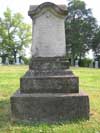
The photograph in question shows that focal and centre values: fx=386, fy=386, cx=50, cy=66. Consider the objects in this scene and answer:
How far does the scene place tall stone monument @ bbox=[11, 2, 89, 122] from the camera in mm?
8055

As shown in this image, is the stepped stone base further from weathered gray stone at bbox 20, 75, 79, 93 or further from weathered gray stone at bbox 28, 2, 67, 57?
weathered gray stone at bbox 28, 2, 67, 57

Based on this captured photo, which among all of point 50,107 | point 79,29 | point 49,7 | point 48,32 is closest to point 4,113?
point 50,107

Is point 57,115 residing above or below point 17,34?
below

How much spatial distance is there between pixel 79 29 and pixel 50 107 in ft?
176

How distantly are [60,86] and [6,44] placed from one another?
58.6 metres

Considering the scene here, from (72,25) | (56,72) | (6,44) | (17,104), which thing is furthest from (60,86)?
(6,44)

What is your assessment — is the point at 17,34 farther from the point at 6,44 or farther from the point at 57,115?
the point at 57,115

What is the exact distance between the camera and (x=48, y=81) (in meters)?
8.52

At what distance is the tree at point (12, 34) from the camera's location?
66.7 metres

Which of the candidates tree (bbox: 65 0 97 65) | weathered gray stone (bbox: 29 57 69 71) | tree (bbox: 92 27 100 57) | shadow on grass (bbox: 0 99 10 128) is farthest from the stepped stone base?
tree (bbox: 92 27 100 57)

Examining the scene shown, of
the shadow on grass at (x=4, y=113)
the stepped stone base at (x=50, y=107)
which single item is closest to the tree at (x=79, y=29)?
the shadow on grass at (x=4, y=113)

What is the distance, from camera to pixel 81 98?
805cm

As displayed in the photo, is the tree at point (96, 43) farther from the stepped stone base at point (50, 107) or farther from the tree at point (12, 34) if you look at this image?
the stepped stone base at point (50, 107)

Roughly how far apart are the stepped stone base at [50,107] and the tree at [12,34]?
58641 millimetres
